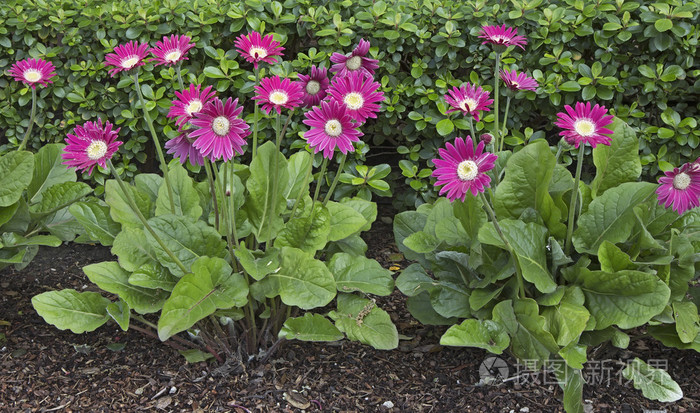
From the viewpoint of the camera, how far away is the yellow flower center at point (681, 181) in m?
2.09

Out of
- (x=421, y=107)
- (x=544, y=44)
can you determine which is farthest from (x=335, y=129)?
(x=544, y=44)

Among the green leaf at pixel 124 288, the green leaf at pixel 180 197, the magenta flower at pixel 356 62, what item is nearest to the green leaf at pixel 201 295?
the green leaf at pixel 124 288

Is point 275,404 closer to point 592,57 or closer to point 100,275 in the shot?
point 100,275

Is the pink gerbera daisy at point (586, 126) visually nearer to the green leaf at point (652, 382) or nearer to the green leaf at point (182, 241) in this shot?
the green leaf at point (652, 382)

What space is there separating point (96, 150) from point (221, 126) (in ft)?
1.31

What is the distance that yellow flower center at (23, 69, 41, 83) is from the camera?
271cm

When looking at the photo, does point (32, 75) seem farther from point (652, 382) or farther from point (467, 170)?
point (652, 382)

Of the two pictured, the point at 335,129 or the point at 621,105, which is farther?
the point at 621,105

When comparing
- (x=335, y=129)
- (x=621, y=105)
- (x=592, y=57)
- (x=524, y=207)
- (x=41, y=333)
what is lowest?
(x=41, y=333)

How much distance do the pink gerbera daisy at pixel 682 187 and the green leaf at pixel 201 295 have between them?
4.98ft

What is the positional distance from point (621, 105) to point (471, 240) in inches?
64.9

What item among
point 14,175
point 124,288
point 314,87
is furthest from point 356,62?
point 14,175

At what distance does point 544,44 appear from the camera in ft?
11.8

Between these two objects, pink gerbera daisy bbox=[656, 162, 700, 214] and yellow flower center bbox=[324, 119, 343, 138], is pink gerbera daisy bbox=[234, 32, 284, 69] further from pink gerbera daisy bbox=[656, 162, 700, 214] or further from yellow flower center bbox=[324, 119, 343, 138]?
pink gerbera daisy bbox=[656, 162, 700, 214]
